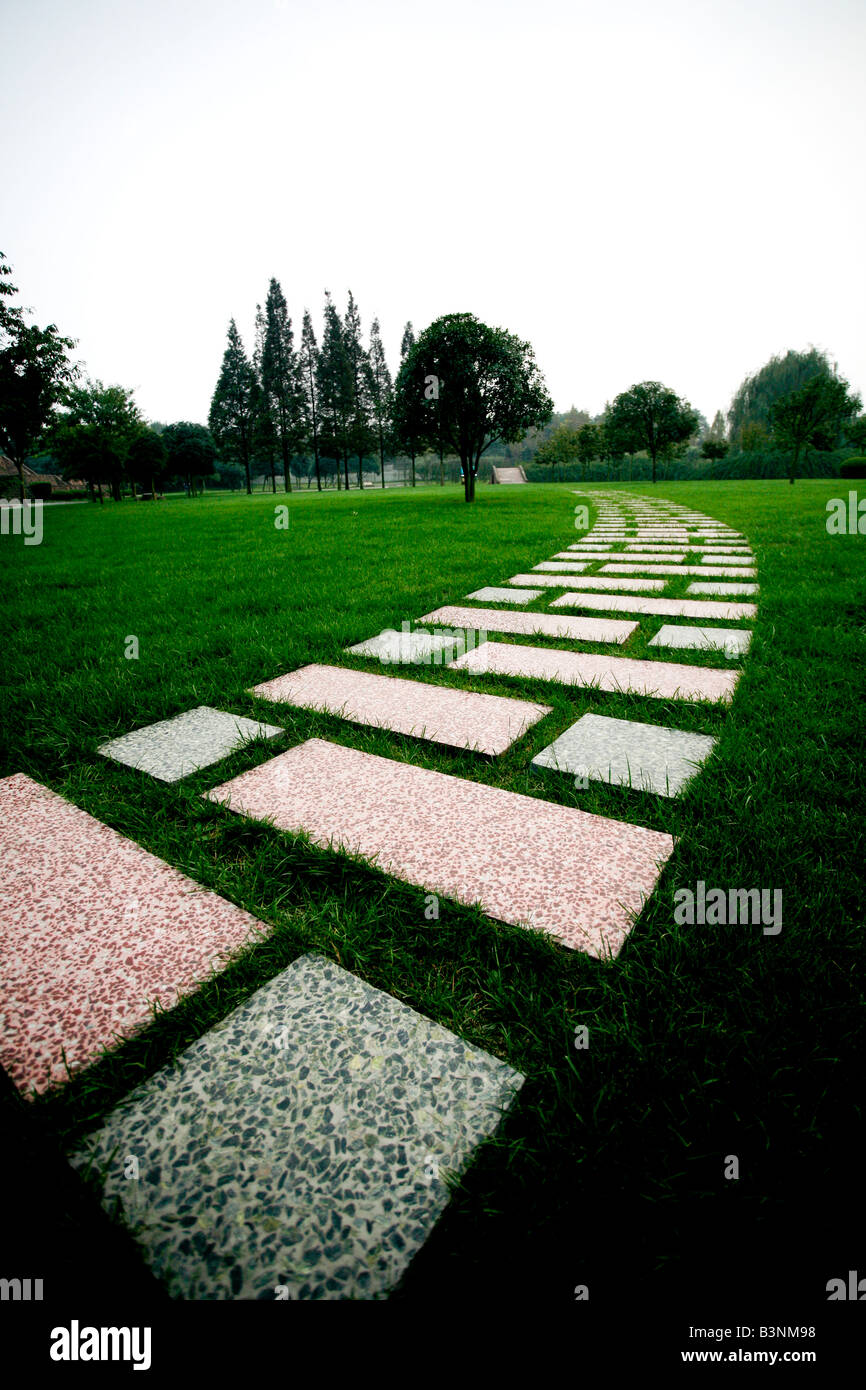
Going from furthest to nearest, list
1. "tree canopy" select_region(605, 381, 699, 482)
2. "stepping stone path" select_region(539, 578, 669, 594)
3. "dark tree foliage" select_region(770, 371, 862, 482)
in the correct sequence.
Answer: "tree canopy" select_region(605, 381, 699, 482) → "dark tree foliage" select_region(770, 371, 862, 482) → "stepping stone path" select_region(539, 578, 669, 594)

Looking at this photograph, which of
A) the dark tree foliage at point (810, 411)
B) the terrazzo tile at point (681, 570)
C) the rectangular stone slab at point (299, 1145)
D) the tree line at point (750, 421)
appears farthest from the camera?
the tree line at point (750, 421)

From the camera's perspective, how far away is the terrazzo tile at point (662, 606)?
3127 millimetres

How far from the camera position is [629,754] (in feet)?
5.48

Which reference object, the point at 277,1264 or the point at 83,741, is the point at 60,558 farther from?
the point at 277,1264

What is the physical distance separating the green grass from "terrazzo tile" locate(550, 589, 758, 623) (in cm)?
68

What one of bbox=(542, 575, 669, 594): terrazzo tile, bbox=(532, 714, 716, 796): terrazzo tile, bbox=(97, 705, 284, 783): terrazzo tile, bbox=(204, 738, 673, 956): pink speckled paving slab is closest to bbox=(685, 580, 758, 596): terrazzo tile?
bbox=(542, 575, 669, 594): terrazzo tile

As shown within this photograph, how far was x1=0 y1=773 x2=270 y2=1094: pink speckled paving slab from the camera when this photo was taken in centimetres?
89

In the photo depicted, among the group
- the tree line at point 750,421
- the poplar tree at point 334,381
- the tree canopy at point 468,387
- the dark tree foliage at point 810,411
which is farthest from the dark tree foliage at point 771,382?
the tree canopy at point 468,387

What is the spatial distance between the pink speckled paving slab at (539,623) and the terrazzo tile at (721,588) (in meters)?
1.01

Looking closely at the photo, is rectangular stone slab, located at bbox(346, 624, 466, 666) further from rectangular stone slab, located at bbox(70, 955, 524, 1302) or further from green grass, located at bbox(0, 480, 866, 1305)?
rectangular stone slab, located at bbox(70, 955, 524, 1302)

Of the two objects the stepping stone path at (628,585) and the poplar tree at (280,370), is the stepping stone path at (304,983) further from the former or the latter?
the poplar tree at (280,370)

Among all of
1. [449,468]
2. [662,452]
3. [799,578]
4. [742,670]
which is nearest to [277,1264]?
[742,670]
